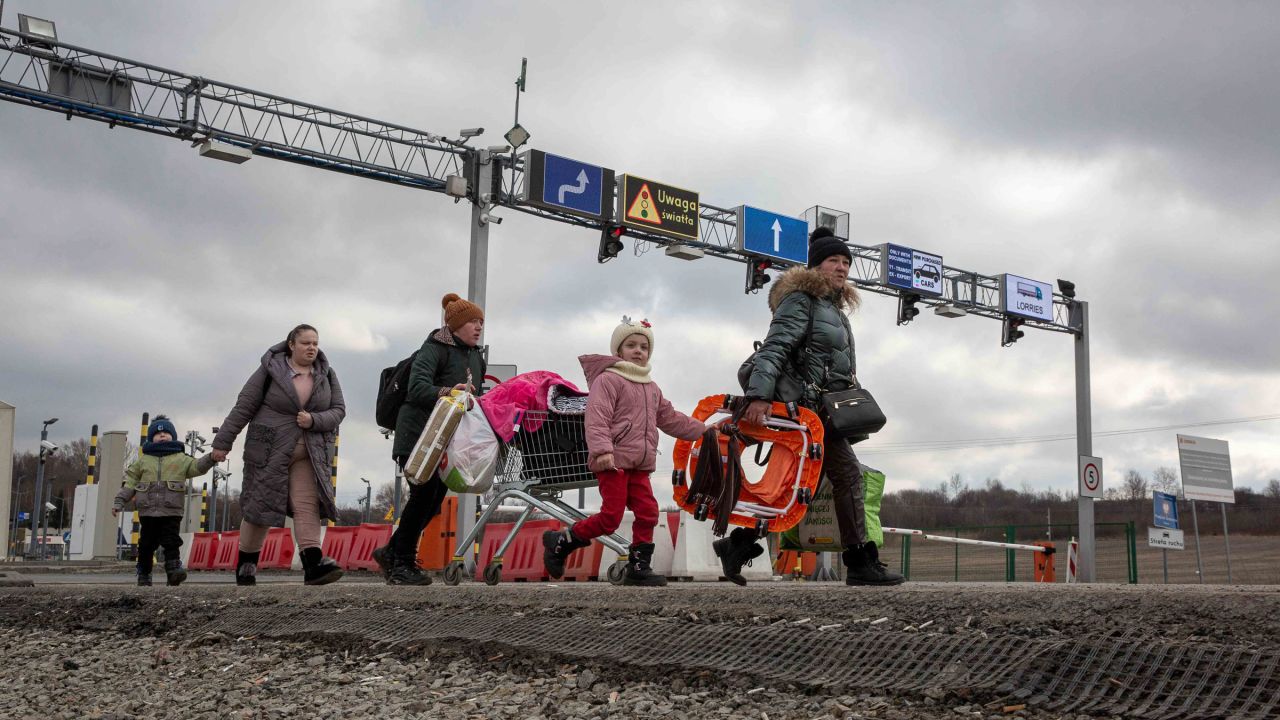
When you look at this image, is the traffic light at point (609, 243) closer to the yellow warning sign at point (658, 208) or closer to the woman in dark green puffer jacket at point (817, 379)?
the yellow warning sign at point (658, 208)

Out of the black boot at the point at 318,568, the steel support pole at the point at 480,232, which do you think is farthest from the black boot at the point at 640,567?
the steel support pole at the point at 480,232

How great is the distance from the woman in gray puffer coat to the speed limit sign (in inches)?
881

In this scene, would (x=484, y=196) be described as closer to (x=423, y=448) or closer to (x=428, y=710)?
(x=423, y=448)

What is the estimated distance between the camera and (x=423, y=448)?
25.7ft

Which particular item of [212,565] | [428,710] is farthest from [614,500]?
[212,565]

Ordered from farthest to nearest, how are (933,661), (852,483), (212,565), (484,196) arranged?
1. (212,565)
2. (484,196)
3. (852,483)
4. (933,661)

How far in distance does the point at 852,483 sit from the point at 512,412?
2.55 m

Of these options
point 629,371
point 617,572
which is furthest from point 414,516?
point 629,371

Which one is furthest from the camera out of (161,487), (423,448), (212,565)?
(212,565)

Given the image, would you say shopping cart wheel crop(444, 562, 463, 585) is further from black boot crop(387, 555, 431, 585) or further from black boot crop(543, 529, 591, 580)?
black boot crop(543, 529, 591, 580)

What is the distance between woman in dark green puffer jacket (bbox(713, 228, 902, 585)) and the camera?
6.55 meters

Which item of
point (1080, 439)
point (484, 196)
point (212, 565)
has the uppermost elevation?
point (484, 196)

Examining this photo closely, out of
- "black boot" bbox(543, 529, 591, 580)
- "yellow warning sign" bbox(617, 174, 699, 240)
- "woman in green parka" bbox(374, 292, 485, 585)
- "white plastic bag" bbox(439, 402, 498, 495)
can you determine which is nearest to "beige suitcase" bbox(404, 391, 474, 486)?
"white plastic bag" bbox(439, 402, 498, 495)

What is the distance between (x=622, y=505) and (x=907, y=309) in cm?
2441
